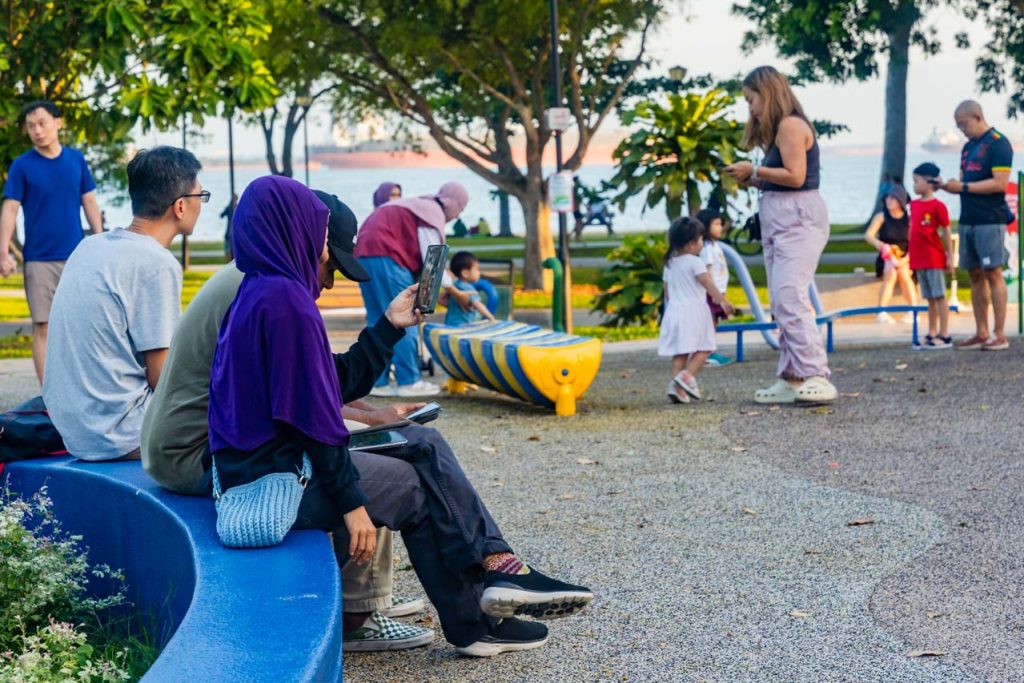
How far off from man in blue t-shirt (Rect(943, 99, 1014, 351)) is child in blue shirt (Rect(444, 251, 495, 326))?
3.88 meters

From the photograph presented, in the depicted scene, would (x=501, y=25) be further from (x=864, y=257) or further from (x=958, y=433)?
(x=958, y=433)

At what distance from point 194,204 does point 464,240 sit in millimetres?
41779

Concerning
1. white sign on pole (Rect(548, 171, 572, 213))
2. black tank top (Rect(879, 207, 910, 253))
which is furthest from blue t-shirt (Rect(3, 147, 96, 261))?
black tank top (Rect(879, 207, 910, 253))

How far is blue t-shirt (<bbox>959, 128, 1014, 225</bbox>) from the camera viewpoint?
11.8 metres

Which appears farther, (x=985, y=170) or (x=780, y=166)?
(x=985, y=170)

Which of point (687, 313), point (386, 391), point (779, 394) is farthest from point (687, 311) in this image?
point (386, 391)

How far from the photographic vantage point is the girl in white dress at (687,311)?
10.2 meters

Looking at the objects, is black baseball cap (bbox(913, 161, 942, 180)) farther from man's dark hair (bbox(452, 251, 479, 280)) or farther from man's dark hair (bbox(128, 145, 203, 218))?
man's dark hair (bbox(128, 145, 203, 218))

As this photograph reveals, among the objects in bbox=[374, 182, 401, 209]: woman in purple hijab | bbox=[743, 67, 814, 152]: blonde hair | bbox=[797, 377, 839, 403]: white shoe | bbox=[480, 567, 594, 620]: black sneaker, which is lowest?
bbox=[797, 377, 839, 403]: white shoe

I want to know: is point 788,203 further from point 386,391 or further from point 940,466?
point 386,391

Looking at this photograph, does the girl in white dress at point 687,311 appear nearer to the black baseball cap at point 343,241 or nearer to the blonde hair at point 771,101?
the blonde hair at point 771,101

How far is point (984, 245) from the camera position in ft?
39.1

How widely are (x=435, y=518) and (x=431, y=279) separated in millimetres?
744

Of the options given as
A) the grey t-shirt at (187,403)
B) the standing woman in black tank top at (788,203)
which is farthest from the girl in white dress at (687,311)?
the grey t-shirt at (187,403)
